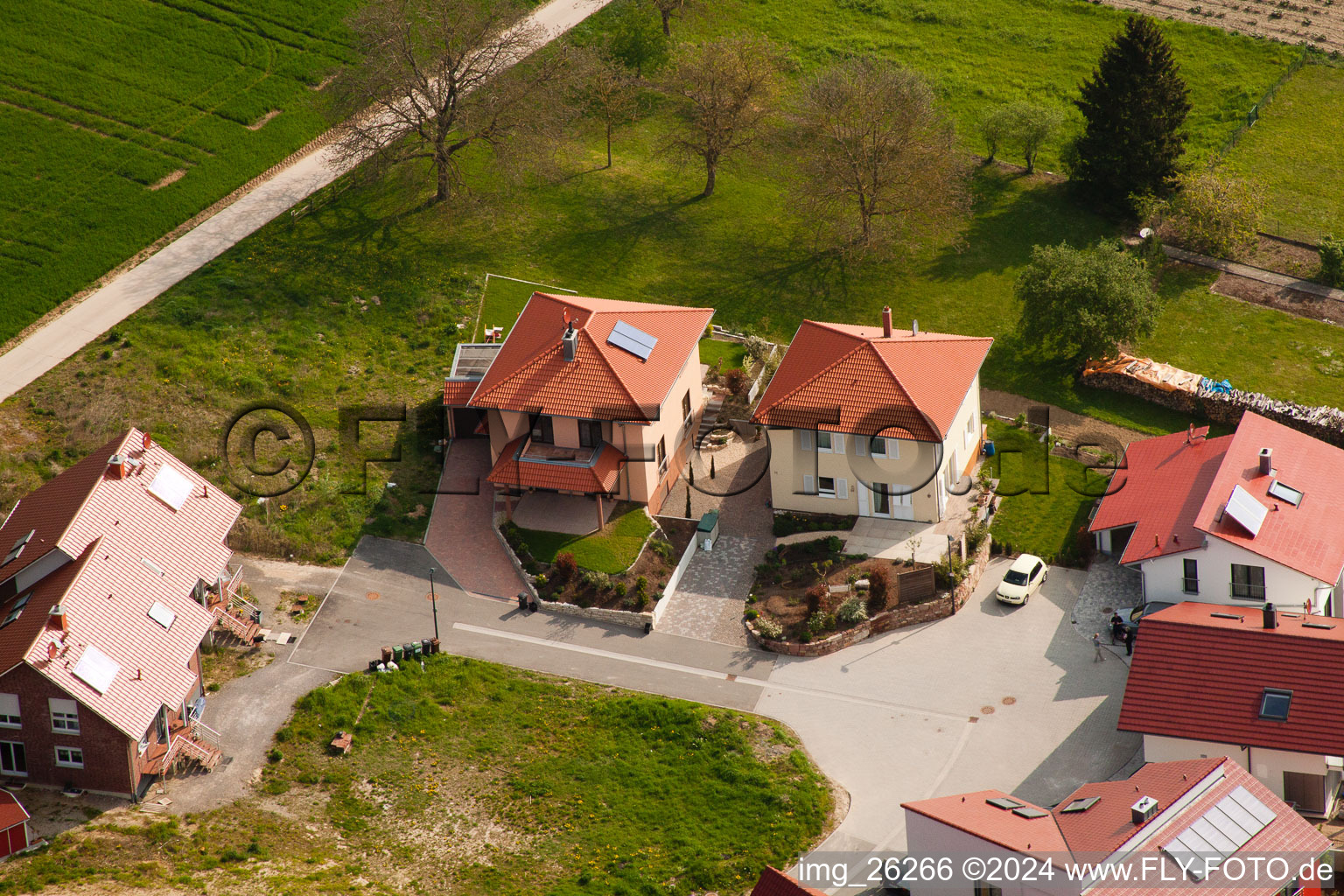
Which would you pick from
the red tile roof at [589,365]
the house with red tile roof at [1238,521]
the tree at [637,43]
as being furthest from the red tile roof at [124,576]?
the tree at [637,43]

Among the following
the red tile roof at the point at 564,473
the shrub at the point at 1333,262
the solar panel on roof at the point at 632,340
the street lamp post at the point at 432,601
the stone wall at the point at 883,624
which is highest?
the shrub at the point at 1333,262

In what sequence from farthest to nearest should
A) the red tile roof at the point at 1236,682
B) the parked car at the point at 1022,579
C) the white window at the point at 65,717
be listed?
1. the parked car at the point at 1022,579
2. the red tile roof at the point at 1236,682
3. the white window at the point at 65,717

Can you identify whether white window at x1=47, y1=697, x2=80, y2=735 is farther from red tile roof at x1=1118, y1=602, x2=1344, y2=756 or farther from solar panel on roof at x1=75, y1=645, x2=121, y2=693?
red tile roof at x1=1118, y1=602, x2=1344, y2=756

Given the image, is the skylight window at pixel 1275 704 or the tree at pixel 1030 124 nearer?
the skylight window at pixel 1275 704

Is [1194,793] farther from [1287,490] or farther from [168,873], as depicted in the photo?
[168,873]

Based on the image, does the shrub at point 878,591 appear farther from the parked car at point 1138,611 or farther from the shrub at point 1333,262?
the shrub at point 1333,262

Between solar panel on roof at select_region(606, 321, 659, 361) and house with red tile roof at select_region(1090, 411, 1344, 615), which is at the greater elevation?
solar panel on roof at select_region(606, 321, 659, 361)

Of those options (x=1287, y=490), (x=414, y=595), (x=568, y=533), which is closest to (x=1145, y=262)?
(x=1287, y=490)

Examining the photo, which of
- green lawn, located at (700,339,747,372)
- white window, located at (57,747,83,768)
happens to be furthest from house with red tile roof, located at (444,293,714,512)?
white window, located at (57,747,83,768)
